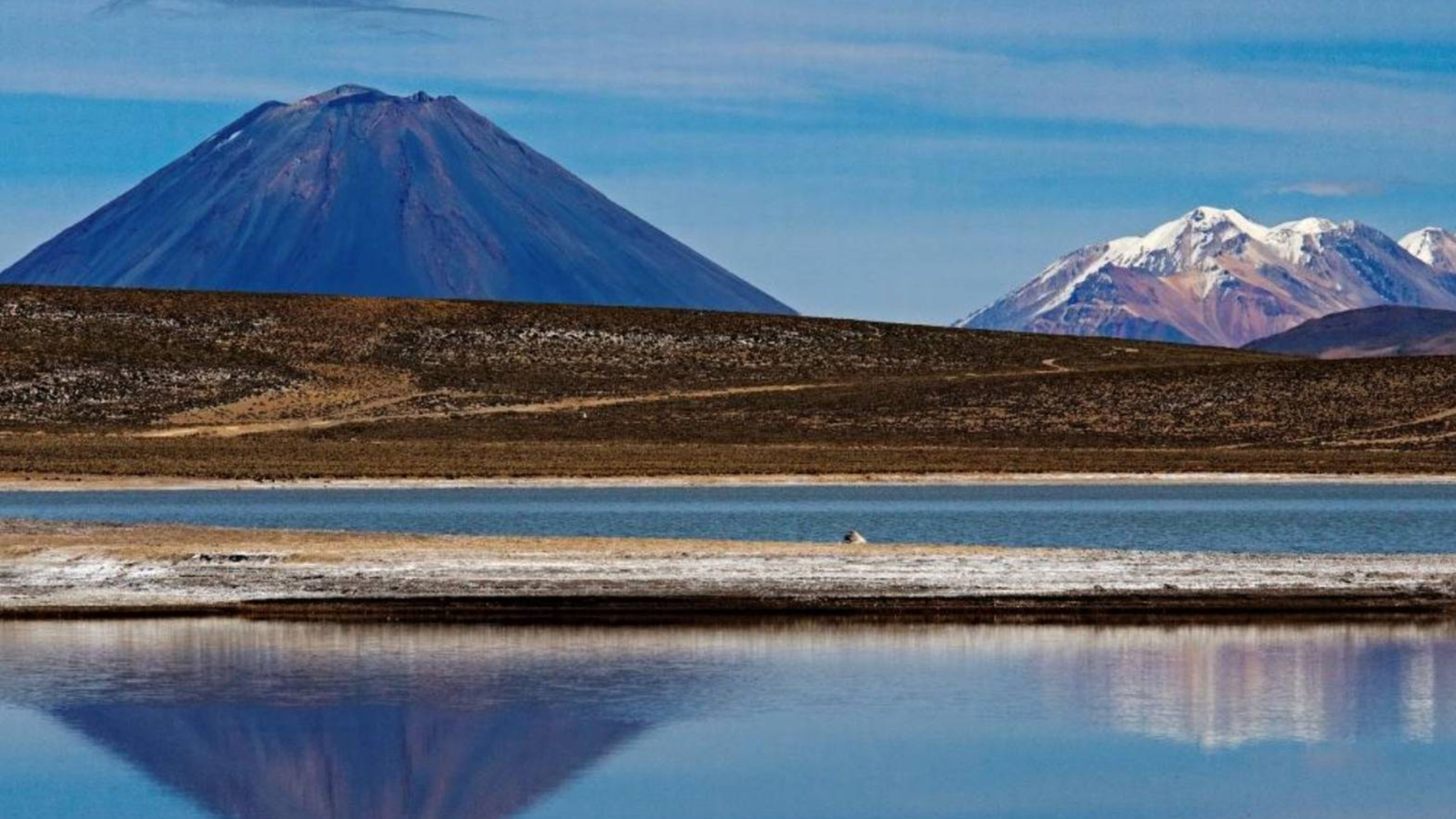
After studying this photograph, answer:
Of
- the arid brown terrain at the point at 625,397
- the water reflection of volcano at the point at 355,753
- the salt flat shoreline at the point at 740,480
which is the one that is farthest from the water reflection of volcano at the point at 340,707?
the arid brown terrain at the point at 625,397

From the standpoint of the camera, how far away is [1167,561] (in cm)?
3819

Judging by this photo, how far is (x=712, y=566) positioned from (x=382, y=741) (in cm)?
1325

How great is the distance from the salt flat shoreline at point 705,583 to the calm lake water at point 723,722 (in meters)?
1.24

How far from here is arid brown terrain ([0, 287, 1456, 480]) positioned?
276 ft

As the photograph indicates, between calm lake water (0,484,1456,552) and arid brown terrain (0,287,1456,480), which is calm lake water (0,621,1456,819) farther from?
arid brown terrain (0,287,1456,480)

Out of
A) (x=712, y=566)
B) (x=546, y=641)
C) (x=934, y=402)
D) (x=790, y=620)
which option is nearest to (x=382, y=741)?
(x=546, y=641)

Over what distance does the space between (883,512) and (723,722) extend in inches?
1243

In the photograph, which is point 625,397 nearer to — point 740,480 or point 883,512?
point 740,480

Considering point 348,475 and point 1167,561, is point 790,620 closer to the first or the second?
point 1167,561

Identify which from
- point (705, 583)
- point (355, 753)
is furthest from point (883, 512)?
point (355, 753)

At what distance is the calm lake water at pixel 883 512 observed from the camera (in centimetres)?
4750

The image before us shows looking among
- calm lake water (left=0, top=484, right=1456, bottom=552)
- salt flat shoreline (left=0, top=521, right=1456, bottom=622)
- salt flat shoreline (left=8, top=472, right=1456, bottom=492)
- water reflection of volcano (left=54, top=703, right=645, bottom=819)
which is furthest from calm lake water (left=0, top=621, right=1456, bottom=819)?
salt flat shoreline (left=8, top=472, right=1456, bottom=492)

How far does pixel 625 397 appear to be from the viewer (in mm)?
111375

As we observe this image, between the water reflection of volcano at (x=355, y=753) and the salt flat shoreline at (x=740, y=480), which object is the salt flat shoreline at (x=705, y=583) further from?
the salt flat shoreline at (x=740, y=480)
